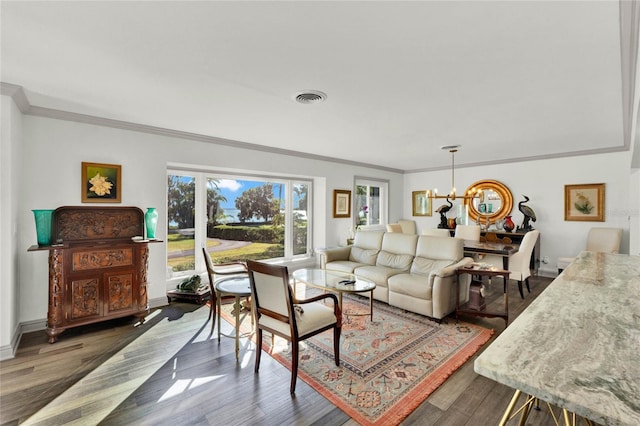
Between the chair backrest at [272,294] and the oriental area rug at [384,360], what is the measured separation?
0.51m

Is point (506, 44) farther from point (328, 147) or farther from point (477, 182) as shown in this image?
point (477, 182)

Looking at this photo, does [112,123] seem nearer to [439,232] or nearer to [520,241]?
[439,232]

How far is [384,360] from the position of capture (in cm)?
257

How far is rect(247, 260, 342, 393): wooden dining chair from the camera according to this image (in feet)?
7.02

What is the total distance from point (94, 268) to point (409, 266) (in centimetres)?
383

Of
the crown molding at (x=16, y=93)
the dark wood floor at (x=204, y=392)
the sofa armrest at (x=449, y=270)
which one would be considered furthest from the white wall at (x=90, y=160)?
the sofa armrest at (x=449, y=270)

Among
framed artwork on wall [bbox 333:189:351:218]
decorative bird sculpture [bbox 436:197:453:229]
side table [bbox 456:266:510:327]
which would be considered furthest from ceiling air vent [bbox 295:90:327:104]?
decorative bird sculpture [bbox 436:197:453:229]

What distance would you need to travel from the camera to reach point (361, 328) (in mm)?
3230

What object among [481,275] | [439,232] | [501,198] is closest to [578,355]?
[481,275]

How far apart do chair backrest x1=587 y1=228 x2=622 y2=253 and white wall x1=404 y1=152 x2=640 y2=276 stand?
0.31 metres

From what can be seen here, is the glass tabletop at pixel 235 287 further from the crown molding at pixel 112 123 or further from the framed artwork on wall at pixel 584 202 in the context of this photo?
the framed artwork on wall at pixel 584 202

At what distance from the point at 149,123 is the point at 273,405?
3.38 metres

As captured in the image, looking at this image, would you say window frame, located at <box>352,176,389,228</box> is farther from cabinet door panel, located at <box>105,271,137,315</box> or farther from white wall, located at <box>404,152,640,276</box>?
cabinet door panel, located at <box>105,271,137,315</box>

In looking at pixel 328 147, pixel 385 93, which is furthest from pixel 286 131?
pixel 385 93
